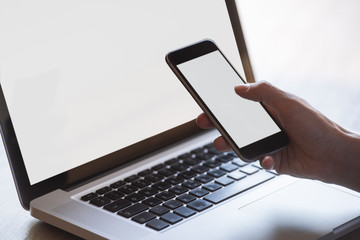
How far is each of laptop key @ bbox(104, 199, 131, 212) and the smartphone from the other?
0.52ft

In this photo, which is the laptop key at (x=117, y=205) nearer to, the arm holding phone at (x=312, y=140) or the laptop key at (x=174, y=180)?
the laptop key at (x=174, y=180)

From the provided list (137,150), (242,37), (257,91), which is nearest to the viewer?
(257,91)

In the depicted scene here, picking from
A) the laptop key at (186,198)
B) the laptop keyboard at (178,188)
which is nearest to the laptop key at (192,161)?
the laptop keyboard at (178,188)

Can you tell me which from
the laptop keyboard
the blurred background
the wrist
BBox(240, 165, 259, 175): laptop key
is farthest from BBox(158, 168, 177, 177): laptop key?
the blurred background

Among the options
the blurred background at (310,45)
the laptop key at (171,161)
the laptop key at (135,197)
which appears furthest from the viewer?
the blurred background at (310,45)

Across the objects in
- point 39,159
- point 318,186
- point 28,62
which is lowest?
point 318,186

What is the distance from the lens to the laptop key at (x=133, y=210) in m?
0.79

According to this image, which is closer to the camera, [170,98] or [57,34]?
[57,34]

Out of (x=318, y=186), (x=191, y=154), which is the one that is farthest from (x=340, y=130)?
(x=191, y=154)

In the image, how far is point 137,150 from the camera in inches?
37.5

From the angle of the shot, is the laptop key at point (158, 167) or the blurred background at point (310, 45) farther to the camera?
the blurred background at point (310, 45)

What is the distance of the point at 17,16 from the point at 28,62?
0.21 ft

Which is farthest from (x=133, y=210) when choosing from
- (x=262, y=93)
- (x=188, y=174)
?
(x=262, y=93)

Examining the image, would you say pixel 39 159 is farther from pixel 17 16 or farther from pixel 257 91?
pixel 257 91
